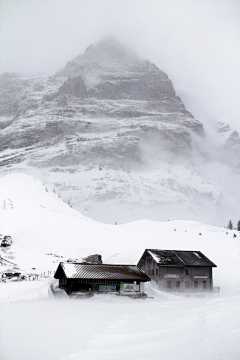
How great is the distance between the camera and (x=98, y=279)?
27.3 metres

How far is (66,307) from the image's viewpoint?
69.6 ft

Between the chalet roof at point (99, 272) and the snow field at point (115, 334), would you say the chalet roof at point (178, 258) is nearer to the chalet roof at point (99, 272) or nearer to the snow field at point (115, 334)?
the chalet roof at point (99, 272)

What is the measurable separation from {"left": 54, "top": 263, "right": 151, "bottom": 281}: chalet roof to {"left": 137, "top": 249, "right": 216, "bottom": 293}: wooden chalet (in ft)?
17.8

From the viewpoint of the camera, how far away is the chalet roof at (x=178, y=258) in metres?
36.0

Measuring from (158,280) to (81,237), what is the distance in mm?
25362

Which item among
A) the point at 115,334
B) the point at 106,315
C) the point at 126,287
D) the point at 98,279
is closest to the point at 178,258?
the point at 126,287

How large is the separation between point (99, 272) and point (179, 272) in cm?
1145

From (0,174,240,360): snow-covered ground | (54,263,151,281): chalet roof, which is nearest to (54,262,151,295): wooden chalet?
(54,263,151,281): chalet roof

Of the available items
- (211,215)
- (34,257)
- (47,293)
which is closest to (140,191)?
(211,215)

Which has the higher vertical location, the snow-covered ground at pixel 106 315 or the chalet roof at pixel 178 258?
the chalet roof at pixel 178 258

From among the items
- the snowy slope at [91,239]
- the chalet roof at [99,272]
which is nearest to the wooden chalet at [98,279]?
the chalet roof at [99,272]

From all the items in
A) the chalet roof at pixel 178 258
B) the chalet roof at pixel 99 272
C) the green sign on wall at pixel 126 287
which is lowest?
the green sign on wall at pixel 126 287

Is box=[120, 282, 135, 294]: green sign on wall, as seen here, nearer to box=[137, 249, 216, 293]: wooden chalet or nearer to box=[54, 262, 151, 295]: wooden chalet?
box=[54, 262, 151, 295]: wooden chalet

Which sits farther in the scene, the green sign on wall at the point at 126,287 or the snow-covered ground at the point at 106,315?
the green sign on wall at the point at 126,287
